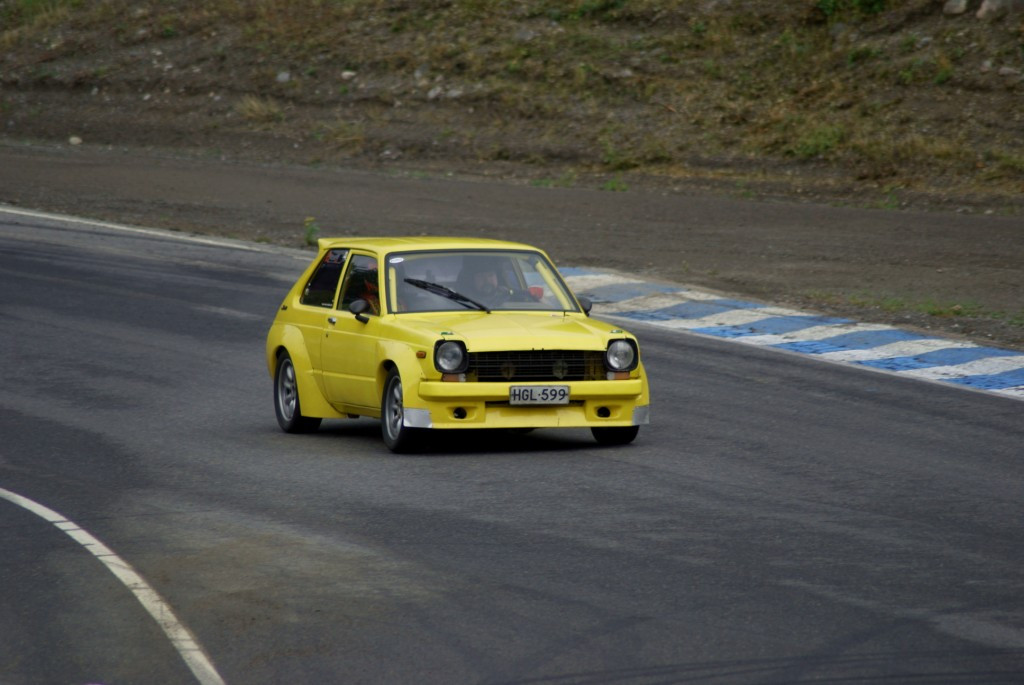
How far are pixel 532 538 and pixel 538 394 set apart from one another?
272cm

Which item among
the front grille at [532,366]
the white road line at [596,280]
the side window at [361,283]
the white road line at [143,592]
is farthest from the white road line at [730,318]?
the white road line at [143,592]

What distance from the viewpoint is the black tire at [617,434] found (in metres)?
12.0

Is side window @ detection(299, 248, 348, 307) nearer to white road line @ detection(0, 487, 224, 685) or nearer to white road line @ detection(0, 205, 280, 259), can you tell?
white road line @ detection(0, 487, 224, 685)

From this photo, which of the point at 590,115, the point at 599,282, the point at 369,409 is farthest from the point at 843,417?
the point at 590,115

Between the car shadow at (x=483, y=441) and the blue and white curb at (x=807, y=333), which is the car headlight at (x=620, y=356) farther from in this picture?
the blue and white curb at (x=807, y=333)

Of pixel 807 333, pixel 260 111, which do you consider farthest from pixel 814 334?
pixel 260 111

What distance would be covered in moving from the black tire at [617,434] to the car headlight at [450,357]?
127 centimetres

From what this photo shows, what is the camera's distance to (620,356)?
38.7ft

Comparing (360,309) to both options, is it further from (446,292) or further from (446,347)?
(446,347)

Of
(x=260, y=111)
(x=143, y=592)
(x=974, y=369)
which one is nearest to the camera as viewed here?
(x=143, y=592)

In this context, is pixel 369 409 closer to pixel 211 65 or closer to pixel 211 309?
pixel 211 309

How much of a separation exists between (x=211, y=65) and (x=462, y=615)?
137 feet

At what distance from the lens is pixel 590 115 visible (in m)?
40.1

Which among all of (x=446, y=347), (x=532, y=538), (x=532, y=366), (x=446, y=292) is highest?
(x=446, y=292)
